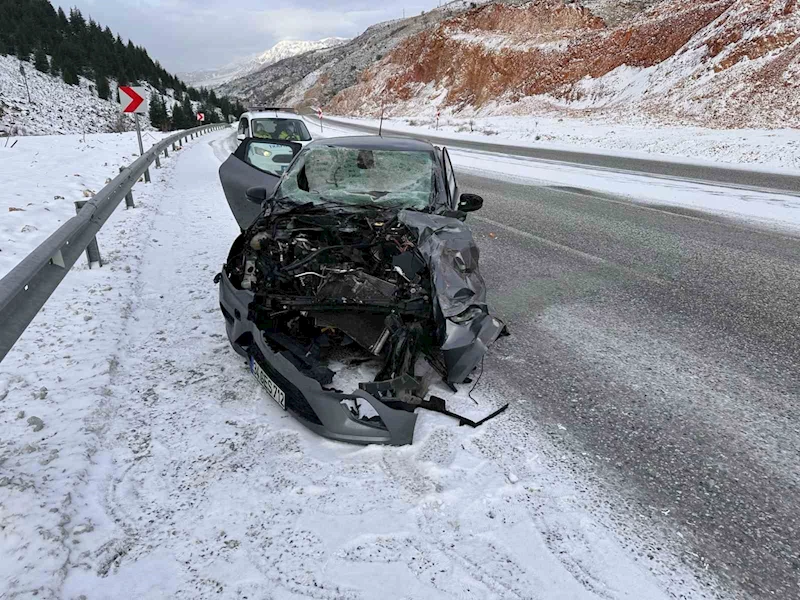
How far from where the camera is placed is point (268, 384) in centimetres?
304

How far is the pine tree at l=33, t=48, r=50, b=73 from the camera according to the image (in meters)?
65.6

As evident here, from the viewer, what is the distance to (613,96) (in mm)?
32500

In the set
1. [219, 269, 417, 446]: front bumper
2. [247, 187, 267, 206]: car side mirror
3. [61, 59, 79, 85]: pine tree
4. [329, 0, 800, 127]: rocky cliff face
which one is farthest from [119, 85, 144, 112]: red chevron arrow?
[61, 59, 79, 85]: pine tree

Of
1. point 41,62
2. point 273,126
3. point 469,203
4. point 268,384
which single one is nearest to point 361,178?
point 469,203

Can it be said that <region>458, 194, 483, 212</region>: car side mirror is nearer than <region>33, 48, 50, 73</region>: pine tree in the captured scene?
Yes

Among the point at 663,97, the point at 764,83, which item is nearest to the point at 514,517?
the point at 764,83

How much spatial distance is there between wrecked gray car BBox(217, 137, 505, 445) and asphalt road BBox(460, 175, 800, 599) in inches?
27.3

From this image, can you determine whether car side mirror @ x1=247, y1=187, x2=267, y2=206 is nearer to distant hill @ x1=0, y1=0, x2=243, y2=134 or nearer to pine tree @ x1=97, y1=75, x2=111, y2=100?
distant hill @ x1=0, y1=0, x2=243, y2=134

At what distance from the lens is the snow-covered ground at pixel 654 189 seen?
8.82 metres

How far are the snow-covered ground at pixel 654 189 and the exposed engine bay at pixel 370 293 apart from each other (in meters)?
7.17

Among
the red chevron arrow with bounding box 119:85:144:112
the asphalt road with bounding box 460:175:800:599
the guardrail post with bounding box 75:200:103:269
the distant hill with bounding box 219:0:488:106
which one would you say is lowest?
the asphalt road with bounding box 460:175:800:599

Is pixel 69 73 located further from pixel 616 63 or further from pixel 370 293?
pixel 370 293

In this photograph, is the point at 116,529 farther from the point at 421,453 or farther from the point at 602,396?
the point at 602,396

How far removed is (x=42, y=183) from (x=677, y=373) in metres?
11.3
